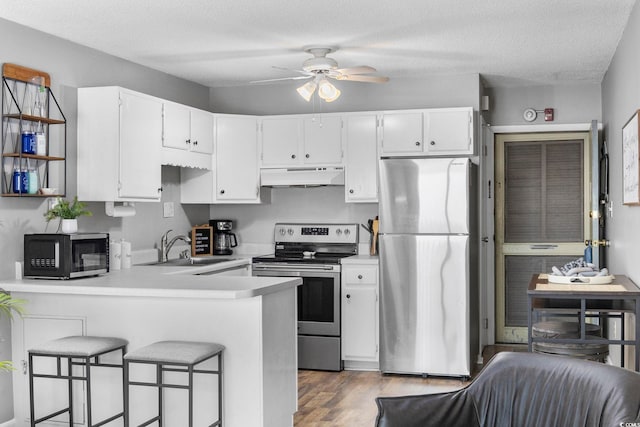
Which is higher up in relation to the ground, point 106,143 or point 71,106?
point 71,106

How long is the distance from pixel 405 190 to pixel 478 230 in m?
0.98

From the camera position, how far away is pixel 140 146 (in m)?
5.08

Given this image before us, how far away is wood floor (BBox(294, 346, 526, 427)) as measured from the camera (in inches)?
179

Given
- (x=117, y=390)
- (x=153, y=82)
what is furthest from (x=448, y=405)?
(x=153, y=82)

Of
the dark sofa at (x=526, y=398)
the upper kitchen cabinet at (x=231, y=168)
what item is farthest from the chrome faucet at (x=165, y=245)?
the dark sofa at (x=526, y=398)

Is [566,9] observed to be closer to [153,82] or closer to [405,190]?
[405,190]

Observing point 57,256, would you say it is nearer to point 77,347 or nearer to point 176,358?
point 77,347

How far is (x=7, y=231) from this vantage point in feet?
14.2

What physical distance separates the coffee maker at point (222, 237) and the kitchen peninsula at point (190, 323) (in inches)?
86.9

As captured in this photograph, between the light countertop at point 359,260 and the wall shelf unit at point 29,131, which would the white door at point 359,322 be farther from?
the wall shelf unit at point 29,131

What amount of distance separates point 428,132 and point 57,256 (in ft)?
10.0

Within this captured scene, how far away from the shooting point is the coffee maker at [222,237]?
6.62 metres

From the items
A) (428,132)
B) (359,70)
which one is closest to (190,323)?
(359,70)

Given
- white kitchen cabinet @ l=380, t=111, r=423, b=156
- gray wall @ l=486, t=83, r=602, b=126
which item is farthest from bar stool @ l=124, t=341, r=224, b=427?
gray wall @ l=486, t=83, r=602, b=126
